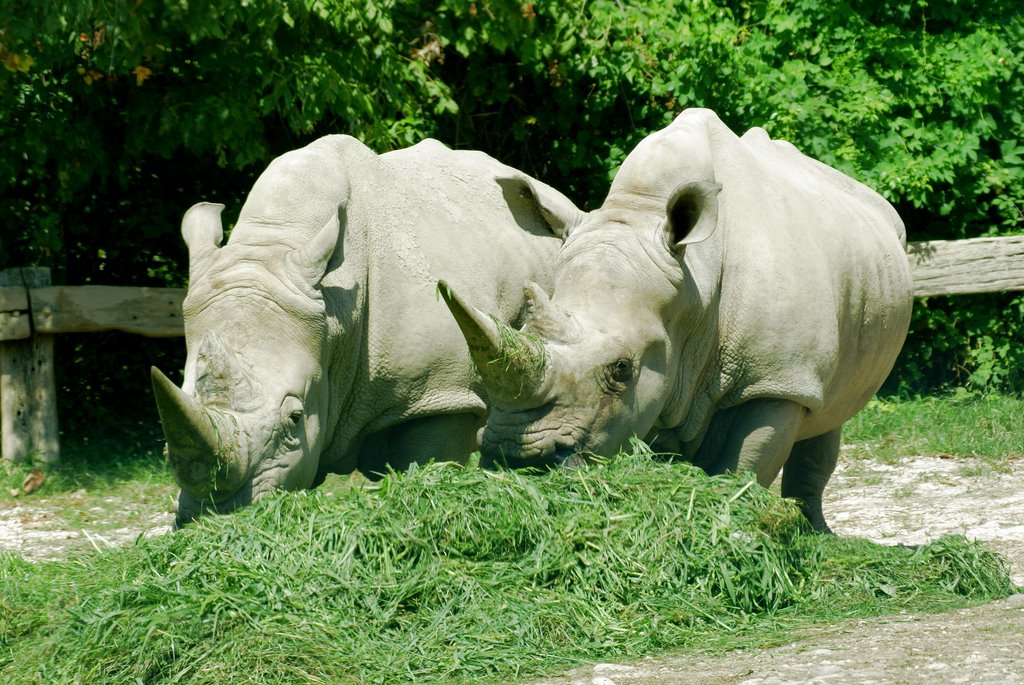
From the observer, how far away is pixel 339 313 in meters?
6.13

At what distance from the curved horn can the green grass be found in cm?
605

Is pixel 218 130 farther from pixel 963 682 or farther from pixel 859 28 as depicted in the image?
pixel 963 682

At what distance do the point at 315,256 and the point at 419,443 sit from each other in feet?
3.09

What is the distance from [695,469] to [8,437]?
601 centimetres

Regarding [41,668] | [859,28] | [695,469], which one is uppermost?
[859,28]

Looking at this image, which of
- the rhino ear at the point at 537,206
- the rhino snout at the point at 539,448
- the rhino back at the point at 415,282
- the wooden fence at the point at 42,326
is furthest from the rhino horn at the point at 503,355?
the wooden fence at the point at 42,326

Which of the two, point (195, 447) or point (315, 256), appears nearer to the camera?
point (195, 447)

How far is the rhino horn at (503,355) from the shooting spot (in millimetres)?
5516

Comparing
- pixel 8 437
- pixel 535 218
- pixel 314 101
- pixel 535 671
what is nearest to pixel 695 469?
pixel 535 671

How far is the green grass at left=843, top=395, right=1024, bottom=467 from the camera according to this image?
10367mm

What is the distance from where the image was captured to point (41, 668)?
464cm

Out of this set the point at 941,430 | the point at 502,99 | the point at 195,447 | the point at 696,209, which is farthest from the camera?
the point at 502,99

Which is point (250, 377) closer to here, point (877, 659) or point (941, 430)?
point (877, 659)

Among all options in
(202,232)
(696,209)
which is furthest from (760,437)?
(202,232)
